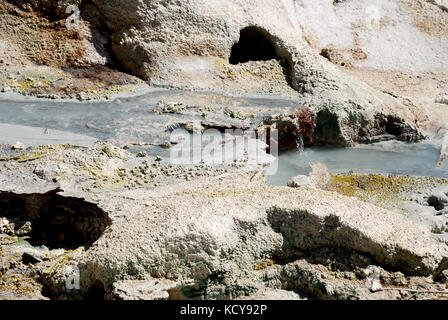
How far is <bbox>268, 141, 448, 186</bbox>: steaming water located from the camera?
7527 millimetres

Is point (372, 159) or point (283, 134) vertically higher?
point (283, 134)

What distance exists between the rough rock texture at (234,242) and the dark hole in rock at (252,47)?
5145mm

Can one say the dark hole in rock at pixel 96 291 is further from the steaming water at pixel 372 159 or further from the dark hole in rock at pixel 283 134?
the dark hole in rock at pixel 283 134

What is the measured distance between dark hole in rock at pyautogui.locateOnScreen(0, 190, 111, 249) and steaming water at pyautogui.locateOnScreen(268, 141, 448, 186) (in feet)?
8.49

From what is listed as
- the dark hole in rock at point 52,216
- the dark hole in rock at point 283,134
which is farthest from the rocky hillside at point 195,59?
the dark hole in rock at point 52,216

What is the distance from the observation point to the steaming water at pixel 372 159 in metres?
7.53

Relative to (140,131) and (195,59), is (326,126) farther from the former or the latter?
(140,131)

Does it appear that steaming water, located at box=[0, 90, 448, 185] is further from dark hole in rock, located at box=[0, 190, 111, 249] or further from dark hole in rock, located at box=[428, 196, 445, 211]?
dark hole in rock, located at box=[0, 190, 111, 249]

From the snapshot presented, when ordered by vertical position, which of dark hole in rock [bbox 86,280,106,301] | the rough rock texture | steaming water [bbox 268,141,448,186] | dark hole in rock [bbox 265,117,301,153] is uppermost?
dark hole in rock [bbox 265,117,301,153]

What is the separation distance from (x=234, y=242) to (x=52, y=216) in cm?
185

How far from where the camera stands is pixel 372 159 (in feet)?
26.6

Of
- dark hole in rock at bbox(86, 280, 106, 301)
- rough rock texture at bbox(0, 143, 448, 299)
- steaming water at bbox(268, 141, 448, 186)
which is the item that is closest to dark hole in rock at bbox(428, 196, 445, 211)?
steaming water at bbox(268, 141, 448, 186)

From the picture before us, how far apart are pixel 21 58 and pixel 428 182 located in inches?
249

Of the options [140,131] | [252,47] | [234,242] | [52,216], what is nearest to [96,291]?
[234,242]
